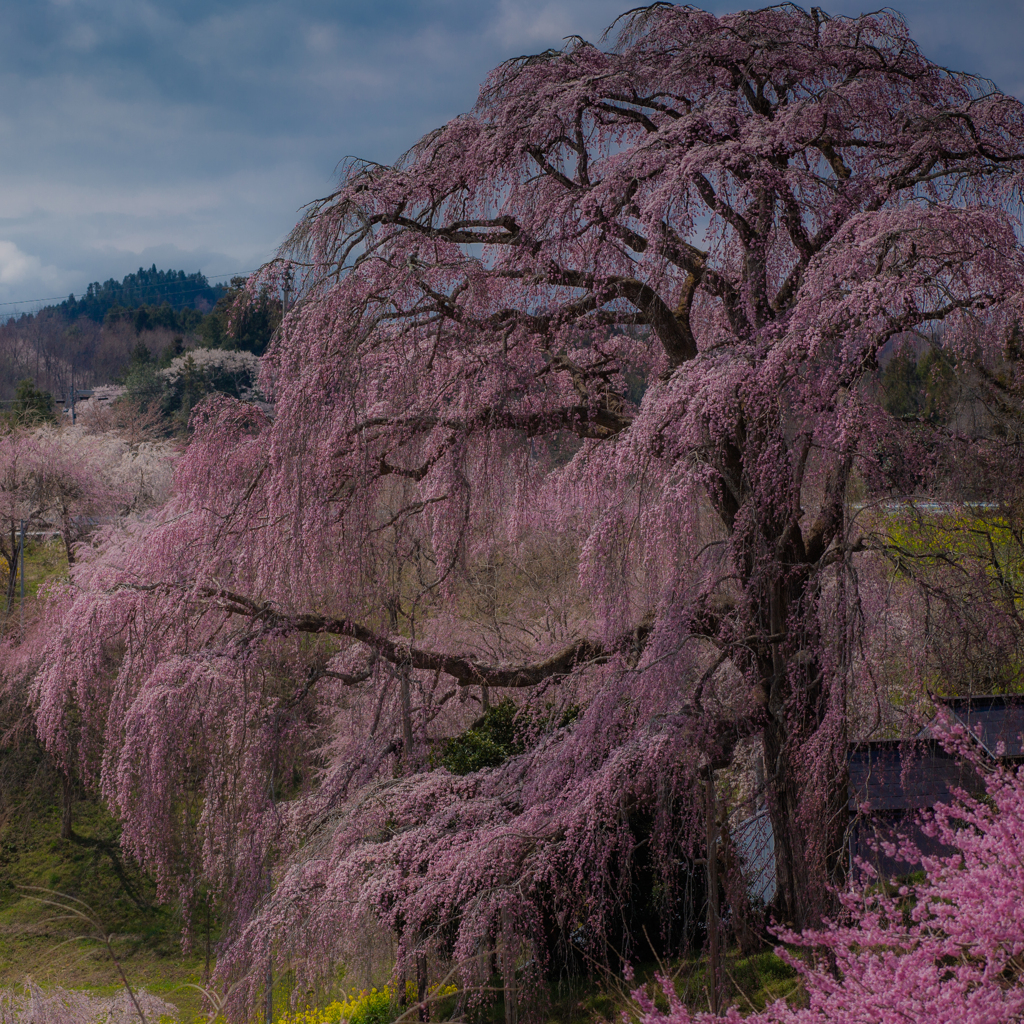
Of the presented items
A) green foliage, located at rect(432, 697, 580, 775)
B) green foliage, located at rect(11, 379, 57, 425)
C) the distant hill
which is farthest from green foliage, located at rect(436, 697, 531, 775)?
the distant hill

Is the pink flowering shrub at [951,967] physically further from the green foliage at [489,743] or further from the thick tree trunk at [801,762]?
the green foliage at [489,743]

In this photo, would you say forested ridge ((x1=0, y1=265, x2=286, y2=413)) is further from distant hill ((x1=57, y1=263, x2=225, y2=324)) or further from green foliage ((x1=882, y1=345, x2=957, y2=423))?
green foliage ((x1=882, y1=345, x2=957, y2=423))

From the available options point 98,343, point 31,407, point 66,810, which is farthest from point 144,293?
point 66,810

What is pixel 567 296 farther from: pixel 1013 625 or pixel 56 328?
pixel 56 328

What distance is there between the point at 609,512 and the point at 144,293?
86.2 metres

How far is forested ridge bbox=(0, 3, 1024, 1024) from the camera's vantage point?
4363 mm

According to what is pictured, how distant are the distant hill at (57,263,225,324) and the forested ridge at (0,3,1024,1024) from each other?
2993 inches

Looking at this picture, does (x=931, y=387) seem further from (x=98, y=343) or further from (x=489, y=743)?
(x=98, y=343)

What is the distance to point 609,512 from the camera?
4.58 m

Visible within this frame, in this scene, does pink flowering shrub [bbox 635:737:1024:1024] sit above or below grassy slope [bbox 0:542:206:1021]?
above

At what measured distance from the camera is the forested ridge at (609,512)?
172 inches

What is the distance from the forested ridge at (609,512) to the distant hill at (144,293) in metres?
76.0

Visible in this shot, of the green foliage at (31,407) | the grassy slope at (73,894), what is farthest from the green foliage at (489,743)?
the green foliage at (31,407)

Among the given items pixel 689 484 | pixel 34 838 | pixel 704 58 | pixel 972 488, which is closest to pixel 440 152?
pixel 704 58
